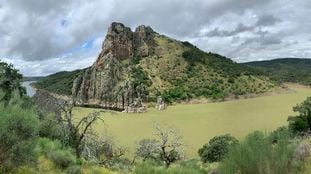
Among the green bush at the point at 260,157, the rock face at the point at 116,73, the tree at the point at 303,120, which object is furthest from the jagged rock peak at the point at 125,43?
the green bush at the point at 260,157

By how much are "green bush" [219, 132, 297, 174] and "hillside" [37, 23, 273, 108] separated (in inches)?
3429

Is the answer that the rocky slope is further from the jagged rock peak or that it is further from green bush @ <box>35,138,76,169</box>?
green bush @ <box>35,138,76,169</box>

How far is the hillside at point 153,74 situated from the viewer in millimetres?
107875

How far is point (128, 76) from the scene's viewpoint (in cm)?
11200

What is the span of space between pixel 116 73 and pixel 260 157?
102 metres

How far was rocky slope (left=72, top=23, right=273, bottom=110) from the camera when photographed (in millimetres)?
107500

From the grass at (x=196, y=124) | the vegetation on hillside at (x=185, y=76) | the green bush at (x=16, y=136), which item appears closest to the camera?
the green bush at (x=16, y=136)

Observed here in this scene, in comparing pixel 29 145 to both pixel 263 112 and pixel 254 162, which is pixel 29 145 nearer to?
pixel 254 162

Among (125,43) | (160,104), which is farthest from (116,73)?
(125,43)

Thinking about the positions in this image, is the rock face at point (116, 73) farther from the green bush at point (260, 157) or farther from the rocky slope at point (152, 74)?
the green bush at point (260, 157)

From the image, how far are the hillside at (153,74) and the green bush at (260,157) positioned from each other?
87094 millimetres

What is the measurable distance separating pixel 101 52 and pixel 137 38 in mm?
12776

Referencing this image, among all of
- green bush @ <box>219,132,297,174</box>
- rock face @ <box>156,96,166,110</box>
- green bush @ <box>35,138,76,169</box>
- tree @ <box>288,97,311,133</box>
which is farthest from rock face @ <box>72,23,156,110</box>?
green bush @ <box>219,132,297,174</box>

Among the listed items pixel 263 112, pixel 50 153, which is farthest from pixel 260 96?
pixel 50 153
